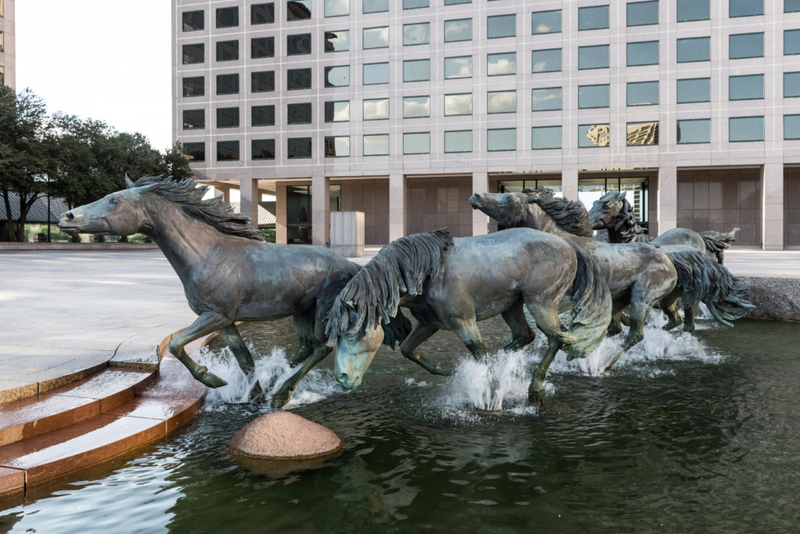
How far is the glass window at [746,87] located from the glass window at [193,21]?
44.7m

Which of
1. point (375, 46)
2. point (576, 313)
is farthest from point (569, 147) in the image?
point (576, 313)

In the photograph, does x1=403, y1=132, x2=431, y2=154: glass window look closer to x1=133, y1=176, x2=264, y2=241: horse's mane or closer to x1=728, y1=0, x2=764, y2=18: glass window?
x1=728, y1=0, x2=764, y2=18: glass window

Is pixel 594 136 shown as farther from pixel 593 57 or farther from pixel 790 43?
pixel 790 43

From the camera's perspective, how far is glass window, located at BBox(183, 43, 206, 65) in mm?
52406

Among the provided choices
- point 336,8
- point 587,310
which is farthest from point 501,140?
point 587,310

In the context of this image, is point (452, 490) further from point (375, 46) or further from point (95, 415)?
point (375, 46)

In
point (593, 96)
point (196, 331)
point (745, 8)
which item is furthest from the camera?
point (593, 96)

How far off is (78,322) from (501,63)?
4332 cm

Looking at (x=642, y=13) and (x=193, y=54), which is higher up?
(x=193, y=54)

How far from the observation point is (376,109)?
4856 cm

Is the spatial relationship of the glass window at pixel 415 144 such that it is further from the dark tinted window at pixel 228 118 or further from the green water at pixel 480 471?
the green water at pixel 480 471

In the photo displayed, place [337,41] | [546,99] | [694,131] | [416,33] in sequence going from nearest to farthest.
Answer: [694,131] < [546,99] < [416,33] < [337,41]

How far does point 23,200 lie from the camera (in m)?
40.4

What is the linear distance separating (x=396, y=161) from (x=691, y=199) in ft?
80.2
